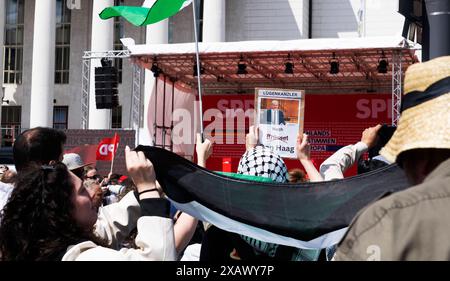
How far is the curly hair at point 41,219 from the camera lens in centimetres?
235

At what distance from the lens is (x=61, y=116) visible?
3850cm

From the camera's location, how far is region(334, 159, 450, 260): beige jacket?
1.41 metres

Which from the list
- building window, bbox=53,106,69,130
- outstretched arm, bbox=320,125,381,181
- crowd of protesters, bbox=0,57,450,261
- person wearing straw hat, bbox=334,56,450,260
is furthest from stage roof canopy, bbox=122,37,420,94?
person wearing straw hat, bbox=334,56,450,260

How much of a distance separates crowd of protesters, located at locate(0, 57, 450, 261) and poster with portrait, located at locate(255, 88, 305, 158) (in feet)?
16.8

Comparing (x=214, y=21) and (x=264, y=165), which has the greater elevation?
(x=214, y=21)

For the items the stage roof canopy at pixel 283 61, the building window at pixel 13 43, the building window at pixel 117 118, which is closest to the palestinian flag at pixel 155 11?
the stage roof canopy at pixel 283 61

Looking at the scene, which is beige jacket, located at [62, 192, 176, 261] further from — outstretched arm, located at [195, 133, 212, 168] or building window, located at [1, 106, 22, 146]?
building window, located at [1, 106, 22, 146]

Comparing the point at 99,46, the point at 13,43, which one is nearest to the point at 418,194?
the point at 99,46

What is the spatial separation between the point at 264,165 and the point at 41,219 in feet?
4.25

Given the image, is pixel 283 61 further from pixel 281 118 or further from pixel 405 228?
pixel 405 228

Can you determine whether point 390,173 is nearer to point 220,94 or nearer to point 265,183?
point 265,183

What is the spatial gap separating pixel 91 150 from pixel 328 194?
25.8ft

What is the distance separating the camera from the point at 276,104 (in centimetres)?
1315
